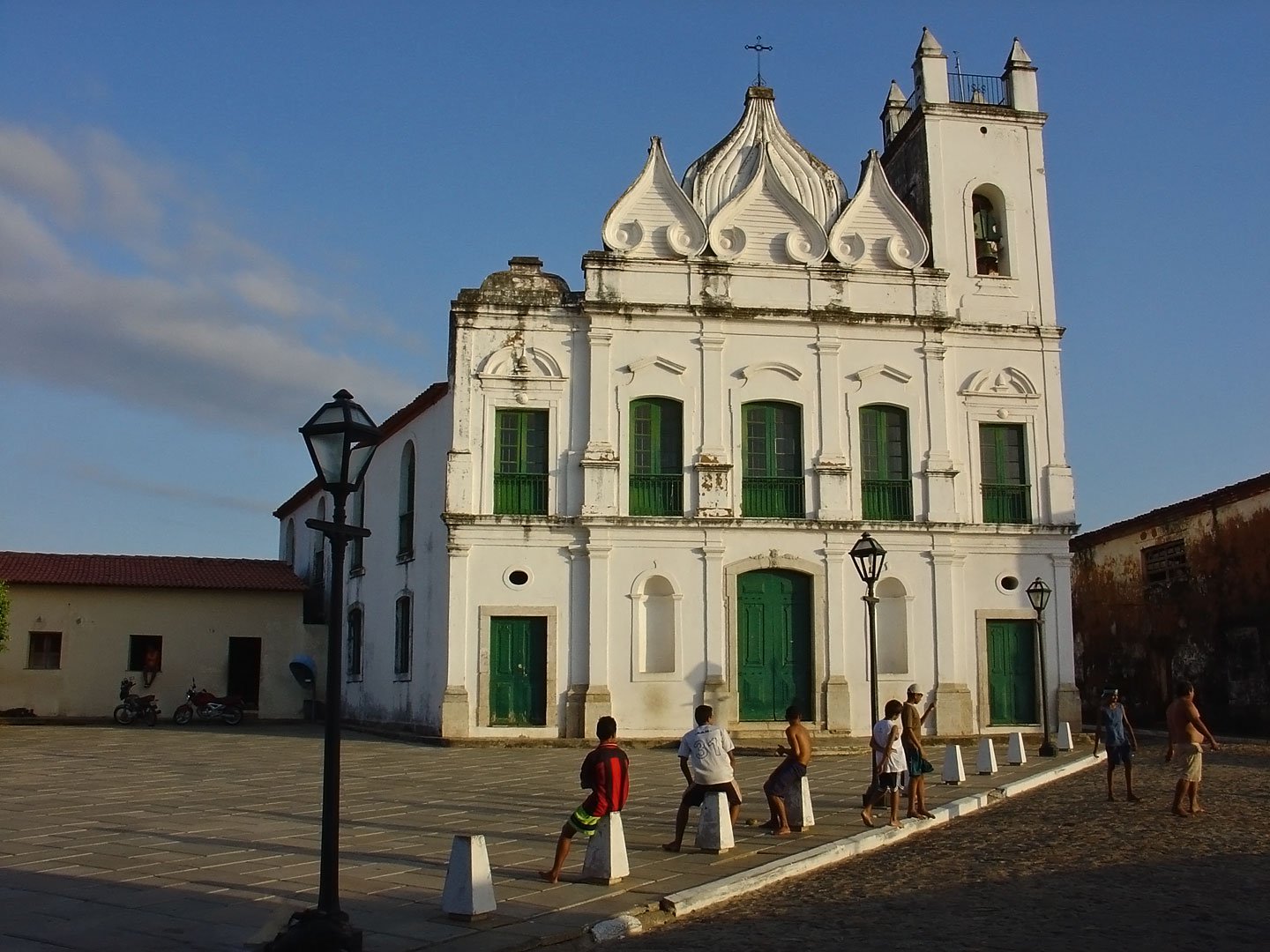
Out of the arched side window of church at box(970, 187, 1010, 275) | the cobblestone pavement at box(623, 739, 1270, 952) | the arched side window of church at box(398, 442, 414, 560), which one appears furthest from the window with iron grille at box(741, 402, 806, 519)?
the cobblestone pavement at box(623, 739, 1270, 952)

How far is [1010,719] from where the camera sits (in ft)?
73.2

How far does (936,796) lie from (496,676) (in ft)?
30.6

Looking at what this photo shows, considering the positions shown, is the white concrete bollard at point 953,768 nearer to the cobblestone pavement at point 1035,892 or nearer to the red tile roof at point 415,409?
the cobblestone pavement at point 1035,892

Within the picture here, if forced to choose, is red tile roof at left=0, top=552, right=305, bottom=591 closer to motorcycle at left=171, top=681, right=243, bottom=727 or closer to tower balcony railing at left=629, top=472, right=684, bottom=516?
motorcycle at left=171, top=681, right=243, bottom=727

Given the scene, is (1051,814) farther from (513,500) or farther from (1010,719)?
(513,500)

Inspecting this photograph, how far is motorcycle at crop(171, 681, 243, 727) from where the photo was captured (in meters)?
26.9

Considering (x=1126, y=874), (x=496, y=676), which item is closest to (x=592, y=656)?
(x=496, y=676)

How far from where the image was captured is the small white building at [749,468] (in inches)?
842

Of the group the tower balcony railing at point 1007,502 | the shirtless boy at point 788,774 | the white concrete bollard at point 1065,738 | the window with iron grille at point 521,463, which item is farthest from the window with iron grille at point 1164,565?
the shirtless boy at point 788,774

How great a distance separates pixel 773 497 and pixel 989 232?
7.38 metres

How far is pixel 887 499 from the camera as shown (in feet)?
74.1

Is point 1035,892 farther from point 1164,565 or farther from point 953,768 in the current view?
point 1164,565

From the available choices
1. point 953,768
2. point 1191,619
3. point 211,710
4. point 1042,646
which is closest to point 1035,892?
point 953,768

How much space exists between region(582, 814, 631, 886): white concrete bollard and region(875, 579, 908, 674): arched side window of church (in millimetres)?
13965
